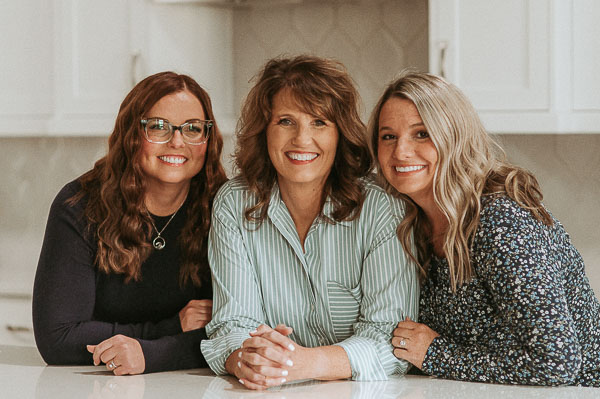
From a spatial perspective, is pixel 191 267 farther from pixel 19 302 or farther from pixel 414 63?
pixel 19 302

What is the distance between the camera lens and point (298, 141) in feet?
5.41

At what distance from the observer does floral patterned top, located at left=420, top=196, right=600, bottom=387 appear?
141 centimetres

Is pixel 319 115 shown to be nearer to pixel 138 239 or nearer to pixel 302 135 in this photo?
pixel 302 135

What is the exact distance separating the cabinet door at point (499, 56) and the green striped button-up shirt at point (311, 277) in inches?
27.4

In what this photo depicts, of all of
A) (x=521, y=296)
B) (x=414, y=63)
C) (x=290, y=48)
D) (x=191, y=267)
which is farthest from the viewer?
(x=290, y=48)

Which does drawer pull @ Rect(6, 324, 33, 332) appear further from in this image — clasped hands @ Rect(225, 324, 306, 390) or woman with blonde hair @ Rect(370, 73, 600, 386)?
woman with blonde hair @ Rect(370, 73, 600, 386)

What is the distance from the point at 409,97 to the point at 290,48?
4.30ft

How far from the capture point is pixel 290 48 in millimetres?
2824

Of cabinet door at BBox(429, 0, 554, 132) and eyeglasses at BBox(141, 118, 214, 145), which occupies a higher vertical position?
cabinet door at BBox(429, 0, 554, 132)

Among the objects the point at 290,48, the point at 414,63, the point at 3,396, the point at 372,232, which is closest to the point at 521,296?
the point at 372,232

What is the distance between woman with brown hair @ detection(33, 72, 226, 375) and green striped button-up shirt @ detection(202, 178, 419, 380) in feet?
0.39

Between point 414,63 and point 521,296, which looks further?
point 414,63

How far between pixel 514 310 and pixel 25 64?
2.12 metres

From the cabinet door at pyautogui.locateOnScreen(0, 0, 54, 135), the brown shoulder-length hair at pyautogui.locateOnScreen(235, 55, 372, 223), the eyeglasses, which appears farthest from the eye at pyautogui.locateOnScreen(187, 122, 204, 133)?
the cabinet door at pyautogui.locateOnScreen(0, 0, 54, 135)
